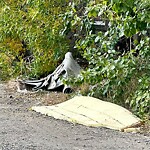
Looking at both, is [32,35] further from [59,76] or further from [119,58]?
[119,58]

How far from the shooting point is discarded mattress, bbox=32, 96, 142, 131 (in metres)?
7.13

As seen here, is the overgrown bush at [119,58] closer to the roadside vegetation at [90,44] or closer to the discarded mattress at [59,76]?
the roadside vegetation at [90,44]

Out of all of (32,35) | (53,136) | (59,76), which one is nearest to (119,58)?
(53,136)

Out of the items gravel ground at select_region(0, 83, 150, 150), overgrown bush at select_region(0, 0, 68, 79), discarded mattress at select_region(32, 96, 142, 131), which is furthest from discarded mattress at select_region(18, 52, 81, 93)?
gravel ground at select_region(0, 83, 150, 150)

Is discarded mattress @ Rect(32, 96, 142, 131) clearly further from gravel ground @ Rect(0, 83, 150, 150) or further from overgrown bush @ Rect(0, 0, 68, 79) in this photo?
overgrown bush @ Rect(0, 0, 68, 79)

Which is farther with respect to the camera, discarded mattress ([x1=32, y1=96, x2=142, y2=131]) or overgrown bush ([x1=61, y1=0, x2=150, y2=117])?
overgrown bush ([x1=61, y1=0, x2=150, y2=117])

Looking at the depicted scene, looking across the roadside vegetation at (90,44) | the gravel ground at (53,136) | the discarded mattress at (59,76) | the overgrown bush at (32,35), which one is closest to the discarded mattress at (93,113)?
the gravel ground at (53,136)

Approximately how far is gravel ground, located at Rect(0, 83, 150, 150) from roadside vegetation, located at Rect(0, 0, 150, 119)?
118 cm

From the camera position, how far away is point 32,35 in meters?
11.3

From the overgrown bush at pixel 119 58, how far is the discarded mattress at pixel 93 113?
33cm

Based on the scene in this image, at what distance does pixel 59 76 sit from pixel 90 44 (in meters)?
2.00

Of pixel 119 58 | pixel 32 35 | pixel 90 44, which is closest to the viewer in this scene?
pixel 119 58

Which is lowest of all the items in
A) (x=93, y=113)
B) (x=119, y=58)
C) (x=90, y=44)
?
(x=93, y=113)

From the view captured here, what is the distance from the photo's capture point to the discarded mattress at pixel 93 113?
23.4ft
